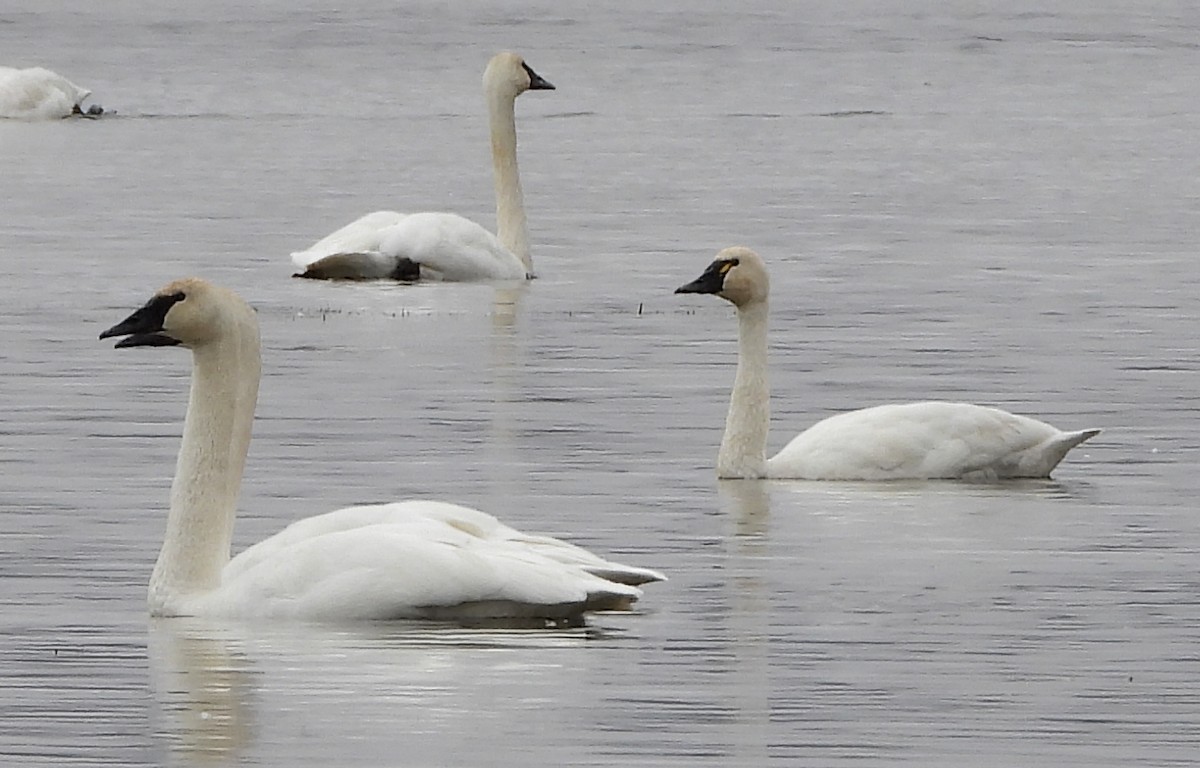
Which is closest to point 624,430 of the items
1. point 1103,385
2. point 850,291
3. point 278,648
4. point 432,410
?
point 432,410

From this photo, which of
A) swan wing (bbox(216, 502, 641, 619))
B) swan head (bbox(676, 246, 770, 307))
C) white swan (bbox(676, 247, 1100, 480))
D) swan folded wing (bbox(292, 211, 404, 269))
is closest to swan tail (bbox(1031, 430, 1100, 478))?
white swan (bbox(676, 247, 1100, 480))

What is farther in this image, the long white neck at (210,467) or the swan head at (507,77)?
the swan head at (507,77)

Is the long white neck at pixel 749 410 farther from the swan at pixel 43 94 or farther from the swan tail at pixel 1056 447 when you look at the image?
the swan at pixel 43 94

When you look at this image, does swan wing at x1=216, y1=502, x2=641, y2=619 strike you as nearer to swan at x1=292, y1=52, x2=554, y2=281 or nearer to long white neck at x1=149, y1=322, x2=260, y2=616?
long white neck at x1=149, y1=322, x2=260, y2=616

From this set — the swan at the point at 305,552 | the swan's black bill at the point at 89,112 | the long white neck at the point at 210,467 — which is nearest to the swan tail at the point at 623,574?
the swan at the point at 305,552

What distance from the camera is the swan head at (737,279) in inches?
522

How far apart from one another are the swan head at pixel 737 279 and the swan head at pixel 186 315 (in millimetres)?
3867

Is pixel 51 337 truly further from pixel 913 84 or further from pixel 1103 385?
pixel 913 84

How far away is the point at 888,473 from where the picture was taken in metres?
12.5

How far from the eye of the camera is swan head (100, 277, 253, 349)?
31.3 ft

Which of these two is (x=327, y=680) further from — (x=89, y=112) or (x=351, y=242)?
(x=89, y=112)

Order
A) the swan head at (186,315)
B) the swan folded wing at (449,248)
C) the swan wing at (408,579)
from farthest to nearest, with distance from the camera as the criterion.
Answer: the swan folded wing at (449,248) → the swan head at (186,315) → the swan wing at (408,579)

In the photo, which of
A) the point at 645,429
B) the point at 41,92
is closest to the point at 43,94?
the point at 41,92

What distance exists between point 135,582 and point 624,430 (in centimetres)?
379
